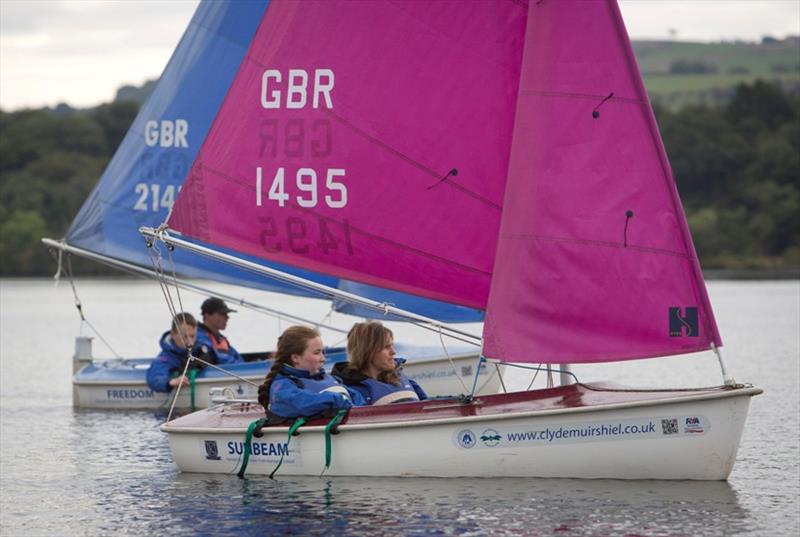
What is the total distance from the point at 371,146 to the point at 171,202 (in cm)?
796

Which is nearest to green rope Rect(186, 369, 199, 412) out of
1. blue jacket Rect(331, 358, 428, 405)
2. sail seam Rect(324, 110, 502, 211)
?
sail seam Rect(324, 110, 502, 211)

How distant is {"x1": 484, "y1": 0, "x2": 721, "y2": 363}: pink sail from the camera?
1296 centimetres

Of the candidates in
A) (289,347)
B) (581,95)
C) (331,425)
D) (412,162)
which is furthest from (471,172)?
(331,425)

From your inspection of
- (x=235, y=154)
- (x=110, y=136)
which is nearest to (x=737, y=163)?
(x=110, y=136)

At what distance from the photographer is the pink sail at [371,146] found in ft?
46.4

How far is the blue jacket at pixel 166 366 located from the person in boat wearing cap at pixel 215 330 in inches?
7.9

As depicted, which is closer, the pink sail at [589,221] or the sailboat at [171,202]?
the pink sail at [589,221]

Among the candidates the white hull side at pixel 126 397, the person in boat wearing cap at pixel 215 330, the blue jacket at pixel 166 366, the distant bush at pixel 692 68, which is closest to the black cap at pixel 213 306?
the person in boat wearing cap at pixel 215 330

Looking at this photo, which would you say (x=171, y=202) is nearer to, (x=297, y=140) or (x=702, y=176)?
(x=297, y=140)

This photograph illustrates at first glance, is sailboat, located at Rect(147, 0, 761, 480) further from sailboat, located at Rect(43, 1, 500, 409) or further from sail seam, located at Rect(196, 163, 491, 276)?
sailboat, located at Rect(43, 1, 500, 409)

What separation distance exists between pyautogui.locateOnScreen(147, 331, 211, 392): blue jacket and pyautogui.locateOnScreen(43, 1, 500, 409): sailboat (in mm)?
337

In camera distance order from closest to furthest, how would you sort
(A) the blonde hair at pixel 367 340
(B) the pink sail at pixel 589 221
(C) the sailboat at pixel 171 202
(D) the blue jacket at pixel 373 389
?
(B) the pink sail at pixel 589 221 → (A) the blonde hair at pixel 367 340 → (D) the blue jacket at pixel 373 389 → (C) the sailboat at pixel 171 202

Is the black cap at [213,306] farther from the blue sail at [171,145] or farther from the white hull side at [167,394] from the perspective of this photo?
the blue sail at [171,145]

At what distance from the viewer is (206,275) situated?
2136 centimetres
